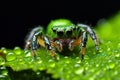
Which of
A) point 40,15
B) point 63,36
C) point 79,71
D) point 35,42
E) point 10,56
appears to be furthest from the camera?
point 40,15

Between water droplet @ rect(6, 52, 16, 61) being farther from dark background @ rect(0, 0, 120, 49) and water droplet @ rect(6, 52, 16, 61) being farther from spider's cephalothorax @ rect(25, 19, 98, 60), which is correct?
dark background @ rect(0, 0, 120, 49)

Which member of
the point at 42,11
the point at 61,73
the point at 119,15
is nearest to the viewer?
the point at 61,73

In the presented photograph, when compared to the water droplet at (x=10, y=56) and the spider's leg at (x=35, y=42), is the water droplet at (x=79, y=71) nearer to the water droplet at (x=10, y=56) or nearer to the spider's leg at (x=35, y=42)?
the water droplet at (x=10, y=56)

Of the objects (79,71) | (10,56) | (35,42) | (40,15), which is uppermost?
(40,15)

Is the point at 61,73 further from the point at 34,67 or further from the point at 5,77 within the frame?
the point at 5,77

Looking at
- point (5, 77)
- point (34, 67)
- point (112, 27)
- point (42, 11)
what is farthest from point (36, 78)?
point (42, 11)

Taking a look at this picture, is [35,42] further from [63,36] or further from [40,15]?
[40,15]

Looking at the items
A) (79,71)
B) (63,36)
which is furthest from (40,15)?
(79,71)

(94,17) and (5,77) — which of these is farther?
(94,17)

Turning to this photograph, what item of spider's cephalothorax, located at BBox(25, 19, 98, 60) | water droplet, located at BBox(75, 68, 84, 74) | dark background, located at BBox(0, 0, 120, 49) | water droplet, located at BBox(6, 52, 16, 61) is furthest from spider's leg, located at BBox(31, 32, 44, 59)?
dark background, located at BBox(0, 0, 120, 49)
